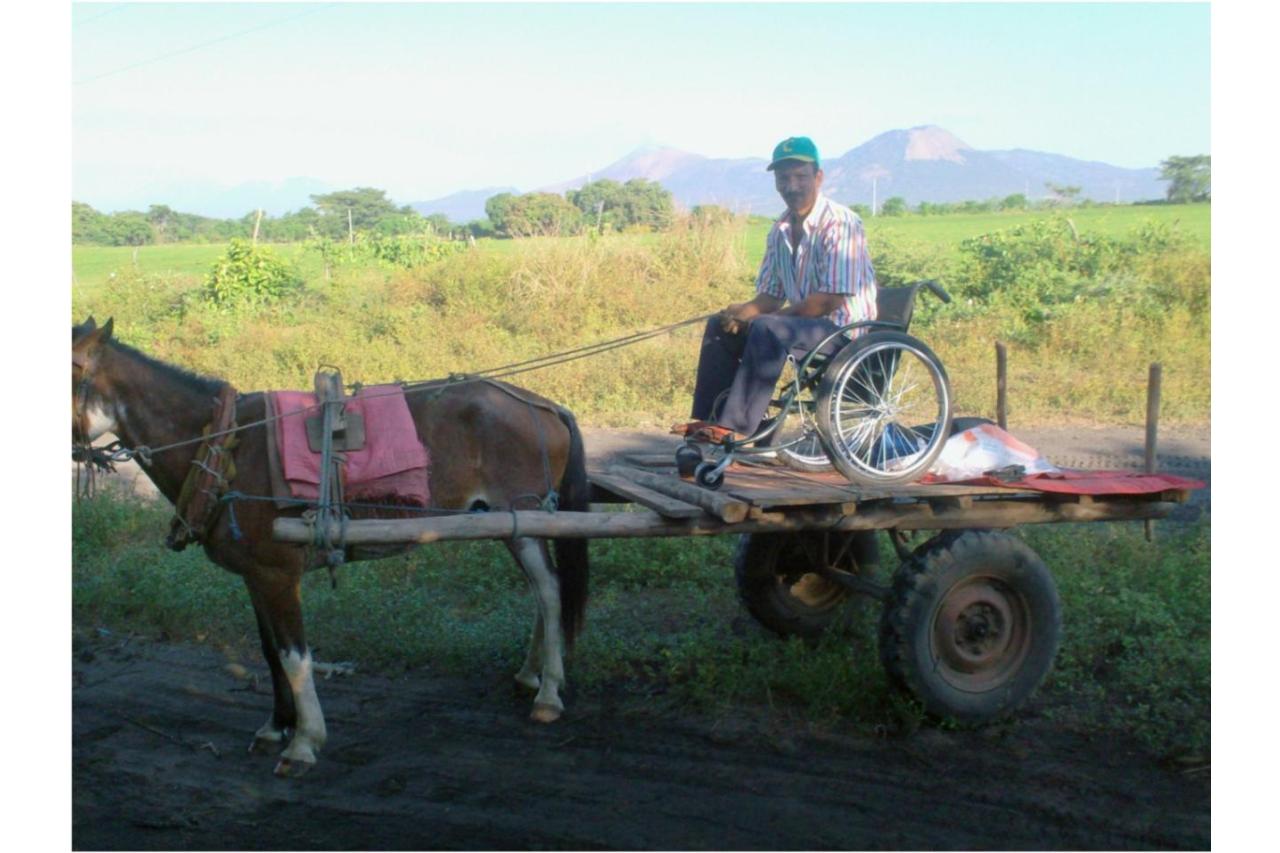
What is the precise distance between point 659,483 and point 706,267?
12693 mm

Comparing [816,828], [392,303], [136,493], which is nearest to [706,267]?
[392,303]

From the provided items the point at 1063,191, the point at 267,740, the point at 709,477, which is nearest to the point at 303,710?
the point at 267,740

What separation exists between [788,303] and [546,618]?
79.3 inches

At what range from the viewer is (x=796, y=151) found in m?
5.09

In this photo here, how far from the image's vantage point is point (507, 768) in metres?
4.49

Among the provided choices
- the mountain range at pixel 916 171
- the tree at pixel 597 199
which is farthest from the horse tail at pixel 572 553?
the mountain range at pixel 916 171

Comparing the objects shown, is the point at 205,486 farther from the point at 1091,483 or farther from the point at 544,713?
the point at 1091,483

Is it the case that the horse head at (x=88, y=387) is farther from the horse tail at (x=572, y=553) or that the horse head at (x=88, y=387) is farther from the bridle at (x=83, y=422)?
the horse tail at (x=572, y=553)

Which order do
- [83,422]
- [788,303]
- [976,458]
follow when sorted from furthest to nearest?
[788,303] → [976,458] → [83,422]

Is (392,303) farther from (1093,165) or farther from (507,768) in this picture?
(1093,165)

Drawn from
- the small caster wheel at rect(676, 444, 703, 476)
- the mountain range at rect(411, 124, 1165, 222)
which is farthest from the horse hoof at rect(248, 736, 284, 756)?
the mountain range at rect(411, 124, 1165, 222)

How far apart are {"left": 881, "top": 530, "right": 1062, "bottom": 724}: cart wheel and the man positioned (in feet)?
3.32

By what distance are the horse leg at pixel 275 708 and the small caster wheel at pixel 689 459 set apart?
6.49 ft

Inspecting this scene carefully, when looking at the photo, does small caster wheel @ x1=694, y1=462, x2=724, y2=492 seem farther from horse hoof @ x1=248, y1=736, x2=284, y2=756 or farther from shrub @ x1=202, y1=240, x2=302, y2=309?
shrub @ x1=202, y1=240, x2=302, y2=309
